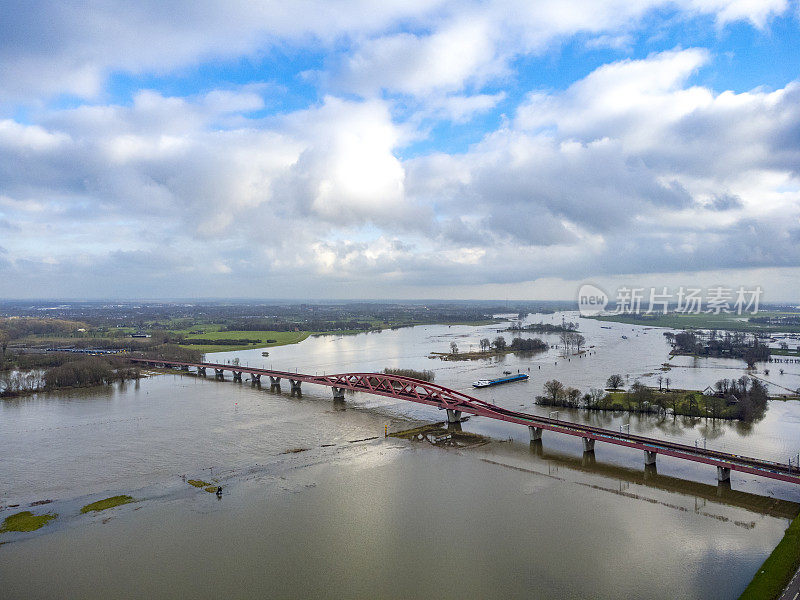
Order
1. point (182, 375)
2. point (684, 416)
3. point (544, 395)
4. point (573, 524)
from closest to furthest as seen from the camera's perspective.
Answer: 1. point (573, 524)
2. point (684, 416)
3. point (544, 395)
4. point (182, 375)

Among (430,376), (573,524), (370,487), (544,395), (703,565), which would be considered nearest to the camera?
(703,565)

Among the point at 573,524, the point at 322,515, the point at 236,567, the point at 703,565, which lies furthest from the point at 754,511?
the point at 236,567

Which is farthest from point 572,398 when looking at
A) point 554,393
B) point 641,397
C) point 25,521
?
point 25,521

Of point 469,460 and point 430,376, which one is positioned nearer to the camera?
point 469,460

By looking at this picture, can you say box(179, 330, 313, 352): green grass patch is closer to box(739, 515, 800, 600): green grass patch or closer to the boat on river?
the boat on river

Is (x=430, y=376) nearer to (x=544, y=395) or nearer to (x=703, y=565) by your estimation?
(x=544, y=395)

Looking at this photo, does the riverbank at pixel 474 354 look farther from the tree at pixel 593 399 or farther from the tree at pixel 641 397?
the tree at pixel 641 397
